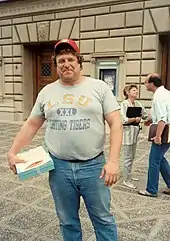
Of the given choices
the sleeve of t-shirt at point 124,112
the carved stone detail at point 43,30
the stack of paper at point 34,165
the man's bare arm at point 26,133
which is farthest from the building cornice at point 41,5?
the stack of paper at point 34,165

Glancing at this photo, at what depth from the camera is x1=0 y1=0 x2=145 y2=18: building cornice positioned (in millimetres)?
9196

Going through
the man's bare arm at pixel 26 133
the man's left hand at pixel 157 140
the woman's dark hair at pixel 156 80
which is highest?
the woman's dark hair at pixel 156 80

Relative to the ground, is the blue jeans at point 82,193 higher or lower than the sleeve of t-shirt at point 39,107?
lower

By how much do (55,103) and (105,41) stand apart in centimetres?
765

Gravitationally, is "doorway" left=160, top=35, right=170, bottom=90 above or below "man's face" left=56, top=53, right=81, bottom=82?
above

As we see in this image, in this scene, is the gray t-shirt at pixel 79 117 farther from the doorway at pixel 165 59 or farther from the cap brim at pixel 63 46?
the doorway at pixel 165 59

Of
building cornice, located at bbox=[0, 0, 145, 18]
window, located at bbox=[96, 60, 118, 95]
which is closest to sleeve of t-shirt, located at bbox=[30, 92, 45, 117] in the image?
window, located at bbox=[96, 60, 118, 95]

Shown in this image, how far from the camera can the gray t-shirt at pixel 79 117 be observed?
6.31 feet

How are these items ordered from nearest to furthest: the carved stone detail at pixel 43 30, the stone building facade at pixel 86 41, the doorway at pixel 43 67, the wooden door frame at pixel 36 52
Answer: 1. the stone building facade at pixel 86 41
2. the carved stone detail at pixel 43 30
3. the wooden door frame at pixel 36 52
4. the doorway at pixel 43 67

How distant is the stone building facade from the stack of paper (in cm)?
713

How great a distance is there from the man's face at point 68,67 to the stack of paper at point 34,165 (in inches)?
23.2

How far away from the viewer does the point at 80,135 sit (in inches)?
75.6

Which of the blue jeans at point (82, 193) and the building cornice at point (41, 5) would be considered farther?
the building cornice at point (41, 5)

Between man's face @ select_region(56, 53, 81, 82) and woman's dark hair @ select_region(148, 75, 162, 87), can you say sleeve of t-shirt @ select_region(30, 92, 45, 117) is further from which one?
woman's dark hair @ select_region(148, 75, 162, 87)
